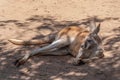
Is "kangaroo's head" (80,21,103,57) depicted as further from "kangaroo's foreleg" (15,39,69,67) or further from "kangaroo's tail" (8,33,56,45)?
"kangaroo's tail" (8,33,56,45)

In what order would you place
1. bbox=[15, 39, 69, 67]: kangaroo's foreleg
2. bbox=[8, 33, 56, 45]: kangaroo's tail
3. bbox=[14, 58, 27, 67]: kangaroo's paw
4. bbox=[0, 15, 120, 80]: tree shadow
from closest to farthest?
bbox=[0, 15, 120, 80]: tree shadow, bbox=[14, 58, 27, 67]: kangaroo's paw, bbox=[15, 39, 69, 67]: kangaroo's foreleg, bbox=[8, 33, 56, 45]: kangaroo's tail

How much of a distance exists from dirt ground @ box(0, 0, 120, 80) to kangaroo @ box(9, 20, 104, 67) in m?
0.09

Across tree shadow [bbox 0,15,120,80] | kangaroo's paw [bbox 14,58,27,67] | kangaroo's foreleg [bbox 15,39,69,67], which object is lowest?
tree shadow [bbox 0,15,120,80]

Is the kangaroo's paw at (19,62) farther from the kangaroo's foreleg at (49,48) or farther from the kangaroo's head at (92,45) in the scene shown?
the kangaroo's head at (92,45)

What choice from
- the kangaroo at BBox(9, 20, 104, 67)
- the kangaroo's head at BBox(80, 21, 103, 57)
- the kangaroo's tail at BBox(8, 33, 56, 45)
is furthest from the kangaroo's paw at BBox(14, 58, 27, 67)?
the kangaroo's head at BBox(80, 21, 103, 57)

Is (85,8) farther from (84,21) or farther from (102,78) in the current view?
(102,78)

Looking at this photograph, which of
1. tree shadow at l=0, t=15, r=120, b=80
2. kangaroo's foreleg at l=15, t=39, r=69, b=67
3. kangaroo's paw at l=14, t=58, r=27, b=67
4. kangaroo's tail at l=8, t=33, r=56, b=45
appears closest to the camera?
tree shadow at l=0, t=15, r=120, b=80

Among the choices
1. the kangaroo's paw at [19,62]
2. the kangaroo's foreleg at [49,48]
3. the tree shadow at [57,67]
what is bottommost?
the tree shadow at [57,67]

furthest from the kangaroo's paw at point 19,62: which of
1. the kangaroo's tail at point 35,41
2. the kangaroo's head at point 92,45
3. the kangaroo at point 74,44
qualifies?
the kangaroo's head at point 92,45

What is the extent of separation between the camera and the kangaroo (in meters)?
5.42

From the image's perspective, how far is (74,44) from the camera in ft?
18.7

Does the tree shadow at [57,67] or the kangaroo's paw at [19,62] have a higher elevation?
the kangaroo's paw at [19,62]

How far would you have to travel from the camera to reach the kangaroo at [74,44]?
5.42 m

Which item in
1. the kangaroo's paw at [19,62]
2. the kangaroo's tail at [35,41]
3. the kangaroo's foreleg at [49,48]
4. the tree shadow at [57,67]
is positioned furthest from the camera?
the kangaroo's tail at [35,41]
